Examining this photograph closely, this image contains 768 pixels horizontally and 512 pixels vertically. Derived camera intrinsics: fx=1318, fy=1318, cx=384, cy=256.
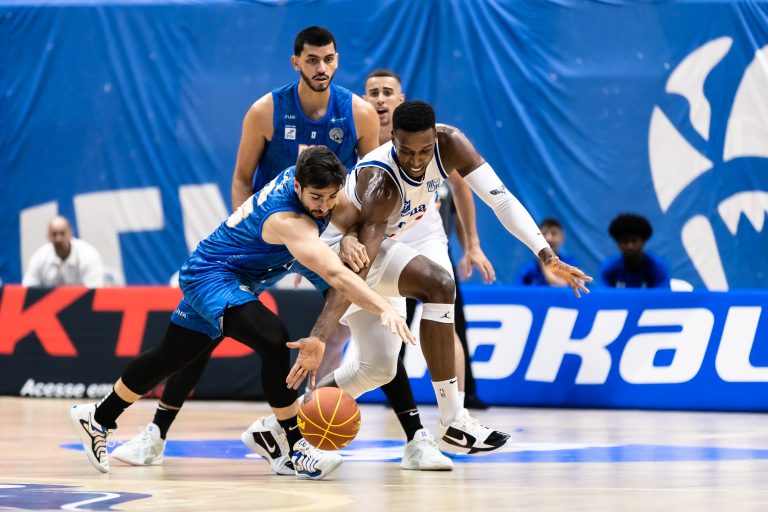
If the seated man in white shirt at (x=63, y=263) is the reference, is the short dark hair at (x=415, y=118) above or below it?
above

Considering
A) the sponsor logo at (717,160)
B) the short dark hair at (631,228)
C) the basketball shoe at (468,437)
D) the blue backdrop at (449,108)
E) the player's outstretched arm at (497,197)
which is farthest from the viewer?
the blue backdrop at (449,108)

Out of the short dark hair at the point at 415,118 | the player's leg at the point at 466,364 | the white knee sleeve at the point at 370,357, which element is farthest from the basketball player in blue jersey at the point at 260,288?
the player's leg at the point at 466,364

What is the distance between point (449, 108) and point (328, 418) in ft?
28.0

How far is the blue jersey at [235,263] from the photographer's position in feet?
20.5

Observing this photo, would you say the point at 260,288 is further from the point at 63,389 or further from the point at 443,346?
the point at 63,389

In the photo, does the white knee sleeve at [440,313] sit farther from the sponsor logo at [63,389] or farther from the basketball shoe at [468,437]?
the sponsor logo at [63,389]

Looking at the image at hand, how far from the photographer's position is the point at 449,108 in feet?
47.0

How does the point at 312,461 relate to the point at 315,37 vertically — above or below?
below

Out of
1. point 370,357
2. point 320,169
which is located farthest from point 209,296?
point 370,357

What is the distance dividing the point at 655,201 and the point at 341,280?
28.0 feet

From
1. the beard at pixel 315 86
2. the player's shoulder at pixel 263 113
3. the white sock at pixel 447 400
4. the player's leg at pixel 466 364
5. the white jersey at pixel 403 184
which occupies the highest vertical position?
the beard at pixel 315 86

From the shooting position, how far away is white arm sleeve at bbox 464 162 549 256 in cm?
686

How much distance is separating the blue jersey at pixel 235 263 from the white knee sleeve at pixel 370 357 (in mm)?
562

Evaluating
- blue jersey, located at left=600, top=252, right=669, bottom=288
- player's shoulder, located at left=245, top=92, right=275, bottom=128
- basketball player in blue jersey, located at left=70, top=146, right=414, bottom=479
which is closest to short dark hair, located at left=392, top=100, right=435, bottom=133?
basketball player in blue jersey, located at left=70, top=146, right=414, bottom=479
